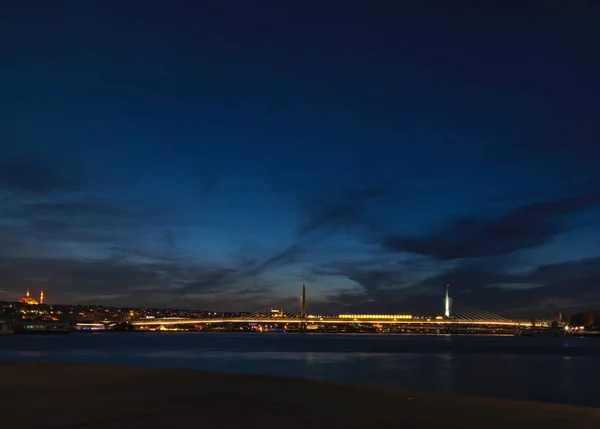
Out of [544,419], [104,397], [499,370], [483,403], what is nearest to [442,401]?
[483,403]

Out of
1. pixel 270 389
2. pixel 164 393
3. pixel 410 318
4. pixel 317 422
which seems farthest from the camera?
pixel 410 318

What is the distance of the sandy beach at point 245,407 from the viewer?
13664mm

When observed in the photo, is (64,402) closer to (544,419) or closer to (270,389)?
(270,389)

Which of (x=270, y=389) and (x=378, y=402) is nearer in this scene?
(x=378, y=402)

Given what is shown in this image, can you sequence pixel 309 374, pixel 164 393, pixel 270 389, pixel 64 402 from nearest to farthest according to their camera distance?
1. pixel 64 402
2. pixel 164 393
3. pixel 270 389
4. pixel 309 374

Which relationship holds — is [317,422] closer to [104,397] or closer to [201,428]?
[201,428]

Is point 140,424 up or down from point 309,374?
up

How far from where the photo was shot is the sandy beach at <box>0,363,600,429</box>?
44.8ft

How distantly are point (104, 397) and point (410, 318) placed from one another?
7406 inches

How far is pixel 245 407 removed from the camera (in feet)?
53.1

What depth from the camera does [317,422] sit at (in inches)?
546

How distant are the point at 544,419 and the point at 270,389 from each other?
31.3 ft

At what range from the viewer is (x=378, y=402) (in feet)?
57.5

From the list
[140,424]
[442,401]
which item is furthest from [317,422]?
[442,401]
